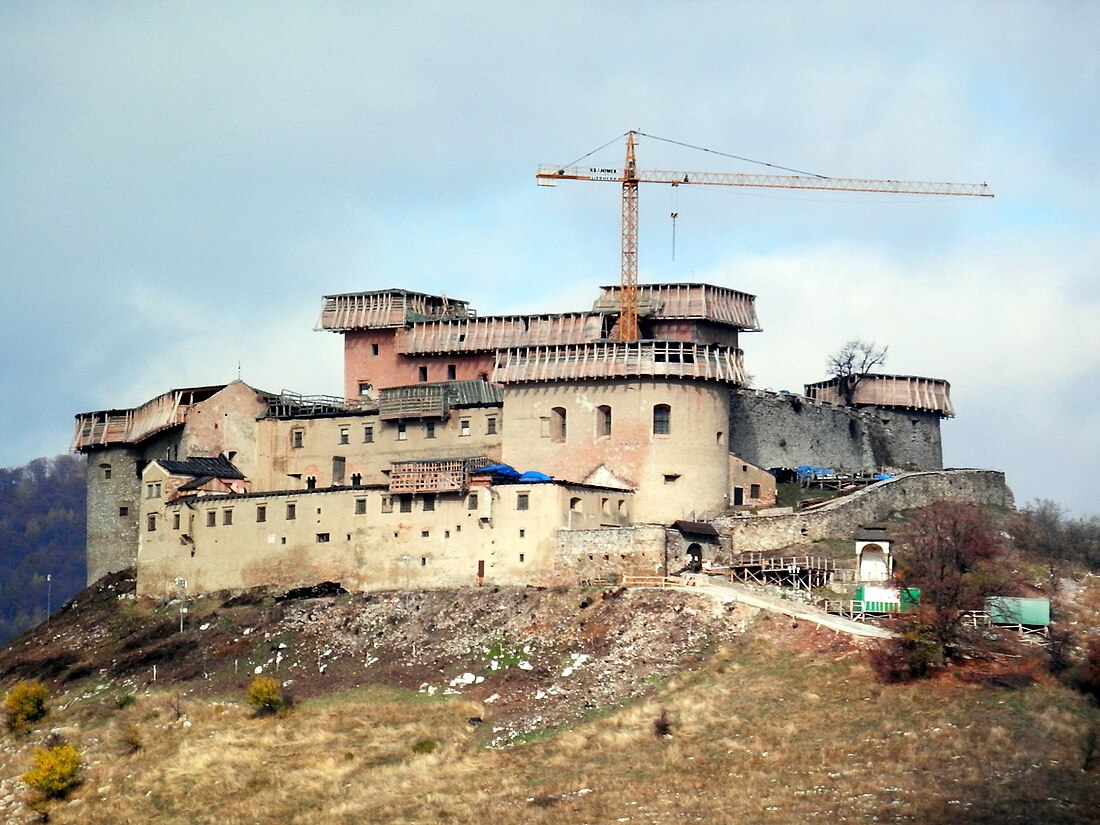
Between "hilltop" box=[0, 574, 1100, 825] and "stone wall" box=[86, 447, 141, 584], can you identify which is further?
"stone wall" box=[86, 447, 141, 584]

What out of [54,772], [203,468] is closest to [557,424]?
[203,468]

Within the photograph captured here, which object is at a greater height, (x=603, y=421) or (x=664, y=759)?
(x=603, y=421)

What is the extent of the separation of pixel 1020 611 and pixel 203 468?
45268 millimetres

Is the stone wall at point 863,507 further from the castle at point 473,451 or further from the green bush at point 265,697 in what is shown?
the green bush at point 265,697

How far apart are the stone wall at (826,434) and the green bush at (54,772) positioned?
40854 millimetres

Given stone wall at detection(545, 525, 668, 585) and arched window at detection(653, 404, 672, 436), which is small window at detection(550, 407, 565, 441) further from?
stone wall at detection(545, 525, 668, 585)

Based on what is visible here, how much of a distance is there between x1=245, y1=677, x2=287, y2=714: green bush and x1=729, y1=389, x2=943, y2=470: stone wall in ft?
105

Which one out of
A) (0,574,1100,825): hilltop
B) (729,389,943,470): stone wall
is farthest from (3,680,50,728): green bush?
(729,389,943,470): stone wall

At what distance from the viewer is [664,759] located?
247ft

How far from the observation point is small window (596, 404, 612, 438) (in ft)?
334

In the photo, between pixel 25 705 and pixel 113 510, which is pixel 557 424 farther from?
pixel 25 705

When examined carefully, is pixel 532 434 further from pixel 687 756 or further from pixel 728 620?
pixel 687 756

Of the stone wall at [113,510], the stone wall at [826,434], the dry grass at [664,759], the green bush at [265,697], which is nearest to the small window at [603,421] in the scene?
the stone wall at [826,434]

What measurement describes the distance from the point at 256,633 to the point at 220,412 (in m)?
18.7
